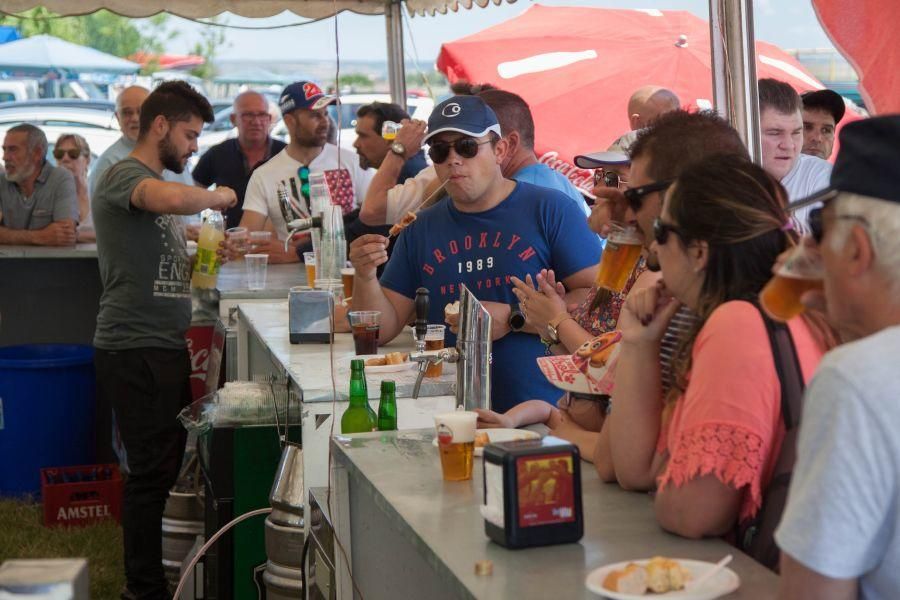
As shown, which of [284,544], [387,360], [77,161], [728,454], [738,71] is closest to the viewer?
[728,454]

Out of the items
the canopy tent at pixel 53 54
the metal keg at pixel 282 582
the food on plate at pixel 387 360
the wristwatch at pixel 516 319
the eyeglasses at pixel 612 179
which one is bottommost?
the metal keg at pixel 282 582

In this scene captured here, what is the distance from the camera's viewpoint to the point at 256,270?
5227mm

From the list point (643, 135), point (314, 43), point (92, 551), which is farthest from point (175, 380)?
point (314, 43)

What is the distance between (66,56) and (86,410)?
34.4 ft

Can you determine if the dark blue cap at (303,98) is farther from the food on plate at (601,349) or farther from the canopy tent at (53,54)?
the canopy tent at (53,54)

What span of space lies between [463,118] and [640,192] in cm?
155

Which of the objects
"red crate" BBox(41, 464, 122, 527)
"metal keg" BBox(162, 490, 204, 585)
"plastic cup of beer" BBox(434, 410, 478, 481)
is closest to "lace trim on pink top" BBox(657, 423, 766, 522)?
"plastic cup of beer" BBox(434, 410, 478, 481)

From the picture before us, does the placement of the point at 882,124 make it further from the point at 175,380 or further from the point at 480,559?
the point at 175,380

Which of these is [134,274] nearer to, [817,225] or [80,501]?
[80,501]

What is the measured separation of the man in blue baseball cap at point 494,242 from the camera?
3.48m

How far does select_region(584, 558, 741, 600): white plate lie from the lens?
148cm

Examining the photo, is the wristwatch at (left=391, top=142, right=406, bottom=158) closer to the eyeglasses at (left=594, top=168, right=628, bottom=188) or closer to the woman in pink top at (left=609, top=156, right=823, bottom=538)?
the eyeglasses at (left=594, top=168, right=628, bottom=188)

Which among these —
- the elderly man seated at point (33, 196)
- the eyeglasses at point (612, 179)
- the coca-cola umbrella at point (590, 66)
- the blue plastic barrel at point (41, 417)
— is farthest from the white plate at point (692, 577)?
the elderly man seated at point (33, 196)

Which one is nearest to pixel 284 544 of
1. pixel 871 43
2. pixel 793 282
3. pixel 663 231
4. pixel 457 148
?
pixel 457 148
